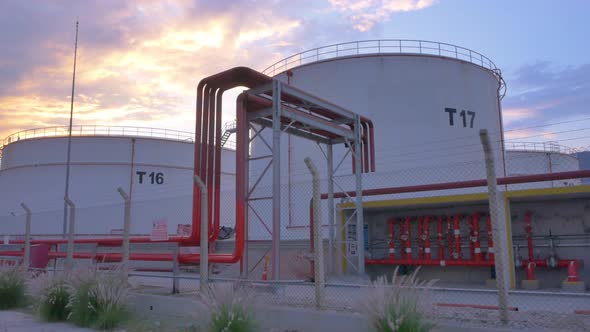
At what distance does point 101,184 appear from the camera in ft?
98.2

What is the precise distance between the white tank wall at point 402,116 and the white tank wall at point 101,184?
9509 millimetres

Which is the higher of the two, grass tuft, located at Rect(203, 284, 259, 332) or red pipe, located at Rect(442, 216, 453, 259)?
red pipe, located at Rect(442, 216, 453, 259)

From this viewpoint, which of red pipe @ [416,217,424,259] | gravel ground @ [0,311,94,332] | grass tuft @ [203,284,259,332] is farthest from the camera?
red pipe @ [416,217,424,259]

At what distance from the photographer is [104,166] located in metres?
30.1

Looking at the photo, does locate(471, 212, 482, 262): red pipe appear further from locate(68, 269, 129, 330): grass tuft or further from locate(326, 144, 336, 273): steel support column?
locate(68, 269, 129, 330): grass tuft

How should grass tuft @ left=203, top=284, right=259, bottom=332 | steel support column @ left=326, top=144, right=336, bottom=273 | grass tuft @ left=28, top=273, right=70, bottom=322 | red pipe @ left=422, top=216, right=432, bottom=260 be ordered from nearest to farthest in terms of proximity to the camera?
grass tuft @ left=203, top=284, right=259, bottom=332
grass tuft @ left=28, top=273, right=70, bottom=322
red pipe @ left=422, top=216, right=432, bottom=260
steel support column @ left=326, top=144, right=336, bottom=273

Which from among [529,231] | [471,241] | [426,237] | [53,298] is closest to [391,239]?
[426,237]

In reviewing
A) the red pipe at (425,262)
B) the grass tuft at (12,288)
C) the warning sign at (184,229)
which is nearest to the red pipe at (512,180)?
the red pipe at (425,262)

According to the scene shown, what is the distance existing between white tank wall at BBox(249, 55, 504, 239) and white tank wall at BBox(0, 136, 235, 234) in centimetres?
951

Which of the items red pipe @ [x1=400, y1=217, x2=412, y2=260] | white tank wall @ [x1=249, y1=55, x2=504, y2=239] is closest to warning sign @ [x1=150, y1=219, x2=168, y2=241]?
red pipe @ [x1=400, y1=217, x2=412, y2=260]

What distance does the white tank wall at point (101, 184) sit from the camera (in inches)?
1169

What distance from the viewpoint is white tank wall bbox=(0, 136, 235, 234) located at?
29703 mm

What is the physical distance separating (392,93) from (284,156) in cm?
510

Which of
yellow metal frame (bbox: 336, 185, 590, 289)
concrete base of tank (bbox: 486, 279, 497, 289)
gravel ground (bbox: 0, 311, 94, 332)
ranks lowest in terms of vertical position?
gravel ground (bbox: 0, 311, 94, 332)
